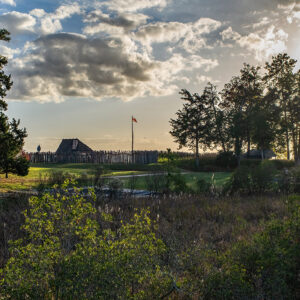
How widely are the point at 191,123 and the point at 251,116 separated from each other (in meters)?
7.16

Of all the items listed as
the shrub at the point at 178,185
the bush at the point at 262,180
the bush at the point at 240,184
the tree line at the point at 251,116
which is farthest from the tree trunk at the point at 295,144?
the shrub at the point at 178,185

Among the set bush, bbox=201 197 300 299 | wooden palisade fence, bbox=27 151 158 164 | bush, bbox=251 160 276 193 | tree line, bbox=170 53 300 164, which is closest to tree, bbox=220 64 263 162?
tree line, bbox=170 53 300 164

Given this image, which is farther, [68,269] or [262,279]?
[262,279]

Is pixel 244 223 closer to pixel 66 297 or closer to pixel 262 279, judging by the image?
pixel 262 279

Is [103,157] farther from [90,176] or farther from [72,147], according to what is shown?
[90,176]

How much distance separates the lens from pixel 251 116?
38.7 m

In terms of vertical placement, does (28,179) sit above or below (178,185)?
below

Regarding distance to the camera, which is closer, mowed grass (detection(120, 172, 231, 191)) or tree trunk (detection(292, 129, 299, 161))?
mowed grass (detection(120, 172, 231, 191))

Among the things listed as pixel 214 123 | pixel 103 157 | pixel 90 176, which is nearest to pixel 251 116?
pixel 214 123

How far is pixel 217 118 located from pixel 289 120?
9037 mm

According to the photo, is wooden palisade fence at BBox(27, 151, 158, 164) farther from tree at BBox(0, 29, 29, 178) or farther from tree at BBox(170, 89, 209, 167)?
tree at BBox(0, 29, 29, 178)

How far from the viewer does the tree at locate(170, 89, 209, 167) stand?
40750mm

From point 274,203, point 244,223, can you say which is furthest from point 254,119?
point 244,223

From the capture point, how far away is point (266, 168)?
12.9 meters
